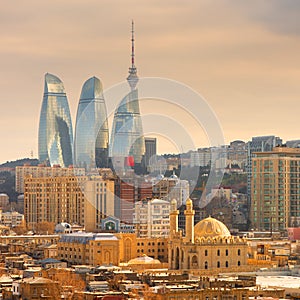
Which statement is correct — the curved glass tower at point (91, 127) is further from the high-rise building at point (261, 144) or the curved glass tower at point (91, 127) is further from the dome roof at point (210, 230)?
the dome roof at point (210, 230)

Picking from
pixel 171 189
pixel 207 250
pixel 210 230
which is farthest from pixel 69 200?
pixel 207 250

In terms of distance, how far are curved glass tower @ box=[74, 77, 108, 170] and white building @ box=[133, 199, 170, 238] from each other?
107 feet

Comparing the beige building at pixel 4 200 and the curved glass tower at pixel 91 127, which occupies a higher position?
the curved glass tower at pixel 91 127

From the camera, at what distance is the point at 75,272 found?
51500mm

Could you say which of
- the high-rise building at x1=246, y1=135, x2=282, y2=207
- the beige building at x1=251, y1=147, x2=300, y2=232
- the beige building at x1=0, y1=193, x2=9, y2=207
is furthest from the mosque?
the beige building at x1=0, y1=193, x2=9, y2=207

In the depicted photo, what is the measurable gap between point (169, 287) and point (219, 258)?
438 inches

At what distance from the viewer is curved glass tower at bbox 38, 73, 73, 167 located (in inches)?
5177

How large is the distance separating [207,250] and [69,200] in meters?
37.3

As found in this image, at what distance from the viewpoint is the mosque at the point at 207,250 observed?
55.0 meters

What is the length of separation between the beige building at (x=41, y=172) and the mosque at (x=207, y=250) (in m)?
44.0

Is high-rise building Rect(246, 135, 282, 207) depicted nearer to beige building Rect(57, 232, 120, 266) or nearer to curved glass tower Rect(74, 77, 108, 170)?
curved glass tower Rect(74, 77, 108, 170)

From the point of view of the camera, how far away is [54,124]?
5231 inches

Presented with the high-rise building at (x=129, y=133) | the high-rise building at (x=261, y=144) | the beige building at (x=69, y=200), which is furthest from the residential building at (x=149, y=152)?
the high-rise building at (x=261, y=144)

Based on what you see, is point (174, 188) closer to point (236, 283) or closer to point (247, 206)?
point (247, 206)
